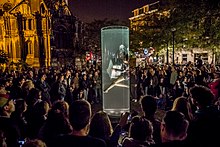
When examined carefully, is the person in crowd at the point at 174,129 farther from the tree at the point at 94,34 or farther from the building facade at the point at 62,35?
the tree at the point at 94,34

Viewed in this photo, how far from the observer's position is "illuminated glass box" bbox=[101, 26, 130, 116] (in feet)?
38.4

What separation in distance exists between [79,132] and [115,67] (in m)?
8.17

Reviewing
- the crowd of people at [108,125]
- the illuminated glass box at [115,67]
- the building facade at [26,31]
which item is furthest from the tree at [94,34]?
the crowd of people at [108,125]

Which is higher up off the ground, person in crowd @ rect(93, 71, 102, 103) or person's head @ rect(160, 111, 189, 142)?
person's head @ rect(160, 111, 189, 142)

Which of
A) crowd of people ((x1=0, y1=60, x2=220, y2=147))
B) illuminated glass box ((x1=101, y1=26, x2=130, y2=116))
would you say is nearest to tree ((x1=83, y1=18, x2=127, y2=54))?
illuminated glass box ((x1=101, y1=26, x2=130, y2=116))

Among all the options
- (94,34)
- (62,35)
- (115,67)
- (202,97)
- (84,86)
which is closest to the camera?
(202,97)

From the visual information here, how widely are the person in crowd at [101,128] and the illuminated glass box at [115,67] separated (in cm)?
702

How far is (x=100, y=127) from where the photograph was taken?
4.77 meters

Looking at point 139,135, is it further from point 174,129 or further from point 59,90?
point 59,90

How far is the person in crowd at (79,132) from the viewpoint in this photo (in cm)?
357

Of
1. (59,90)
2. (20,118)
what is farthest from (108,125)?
(59,90)

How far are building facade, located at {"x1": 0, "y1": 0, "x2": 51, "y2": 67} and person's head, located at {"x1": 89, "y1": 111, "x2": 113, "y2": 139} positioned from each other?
126 ft

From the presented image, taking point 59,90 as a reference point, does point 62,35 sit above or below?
above

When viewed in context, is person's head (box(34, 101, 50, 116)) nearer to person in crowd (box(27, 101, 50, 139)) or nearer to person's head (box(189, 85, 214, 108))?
person in crowd (box(27, 101, 50, 139))
